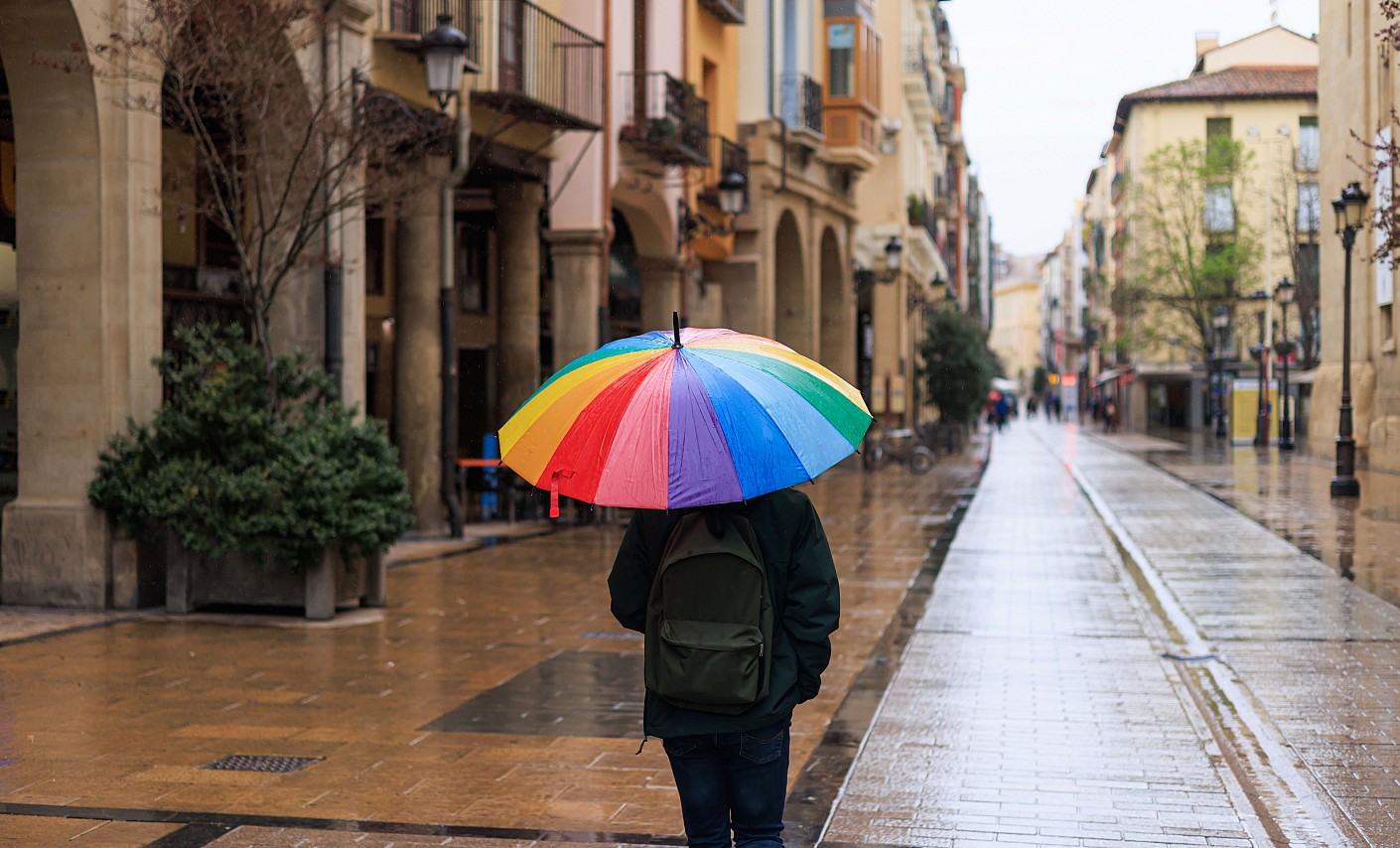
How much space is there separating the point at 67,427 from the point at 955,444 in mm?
34853

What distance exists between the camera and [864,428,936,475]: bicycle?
32719mm

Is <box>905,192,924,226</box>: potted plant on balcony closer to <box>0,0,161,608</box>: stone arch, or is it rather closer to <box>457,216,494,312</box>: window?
<box>457,216,494,312</box>: window

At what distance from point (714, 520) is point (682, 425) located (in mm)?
271

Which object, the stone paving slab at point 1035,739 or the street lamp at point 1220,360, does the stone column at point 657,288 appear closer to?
the stone paving slab at point 1035,739

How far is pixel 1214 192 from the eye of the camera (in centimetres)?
5819

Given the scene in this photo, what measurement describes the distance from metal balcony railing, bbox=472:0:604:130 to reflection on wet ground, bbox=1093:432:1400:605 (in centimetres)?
975

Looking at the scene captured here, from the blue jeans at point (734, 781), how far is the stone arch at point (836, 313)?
105ft

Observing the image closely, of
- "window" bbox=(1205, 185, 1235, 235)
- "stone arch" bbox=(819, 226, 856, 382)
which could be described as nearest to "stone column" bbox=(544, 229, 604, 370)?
"stone arch" bbox=(819, 226, 856, 382)

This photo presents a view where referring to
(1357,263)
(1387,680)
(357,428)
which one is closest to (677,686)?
(1387,680)

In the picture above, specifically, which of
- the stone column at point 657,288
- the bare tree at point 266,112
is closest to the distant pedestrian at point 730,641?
the bare tree at point 266,112

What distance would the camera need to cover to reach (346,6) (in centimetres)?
1352

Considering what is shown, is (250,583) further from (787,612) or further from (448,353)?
(787,612)

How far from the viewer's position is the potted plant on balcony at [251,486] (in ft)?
34.4

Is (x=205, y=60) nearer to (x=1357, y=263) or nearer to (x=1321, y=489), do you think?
(x=1321, y=489)
